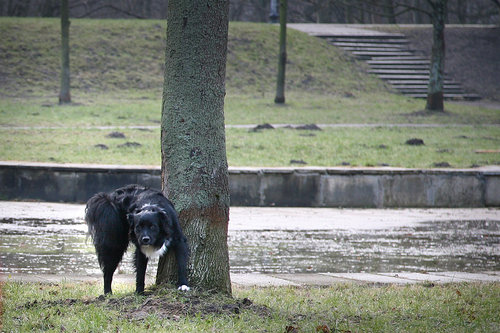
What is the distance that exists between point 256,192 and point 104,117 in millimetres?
11713

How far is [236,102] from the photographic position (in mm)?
28953

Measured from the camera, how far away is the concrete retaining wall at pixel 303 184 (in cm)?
1355

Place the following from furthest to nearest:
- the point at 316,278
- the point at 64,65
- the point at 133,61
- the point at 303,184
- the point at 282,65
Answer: the point at 133,61 < the point at 282,65 < the point at 64,65 < the point at 303,184 < the point at 316,278

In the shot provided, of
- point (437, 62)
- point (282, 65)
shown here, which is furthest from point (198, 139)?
point (437, 62)

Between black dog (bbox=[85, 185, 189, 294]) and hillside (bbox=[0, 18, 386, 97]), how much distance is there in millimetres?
23391

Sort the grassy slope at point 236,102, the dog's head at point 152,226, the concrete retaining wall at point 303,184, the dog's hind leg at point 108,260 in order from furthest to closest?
1. the grassy slope at point 236,102
2. the concrete retaining wall at point 303,184
3. the dog's hind leg at point 108,260
4. the dog's head at point 152,226

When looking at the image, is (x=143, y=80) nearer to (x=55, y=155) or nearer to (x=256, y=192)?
(x=55, y=155)

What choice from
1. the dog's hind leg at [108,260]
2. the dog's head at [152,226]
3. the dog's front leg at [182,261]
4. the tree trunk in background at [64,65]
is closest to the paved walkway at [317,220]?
the dog's hind leg at [108,260]

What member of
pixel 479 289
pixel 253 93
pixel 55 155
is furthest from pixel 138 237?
pixel 253 93

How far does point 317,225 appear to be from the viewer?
12.1 metres

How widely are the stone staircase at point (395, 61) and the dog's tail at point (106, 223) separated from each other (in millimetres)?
27646

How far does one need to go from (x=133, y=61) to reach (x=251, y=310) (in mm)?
28703

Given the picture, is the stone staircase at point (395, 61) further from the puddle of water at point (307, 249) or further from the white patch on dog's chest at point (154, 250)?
the white patch on dog's chest at point (154, 250)

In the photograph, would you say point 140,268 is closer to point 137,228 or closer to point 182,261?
point 182,261
